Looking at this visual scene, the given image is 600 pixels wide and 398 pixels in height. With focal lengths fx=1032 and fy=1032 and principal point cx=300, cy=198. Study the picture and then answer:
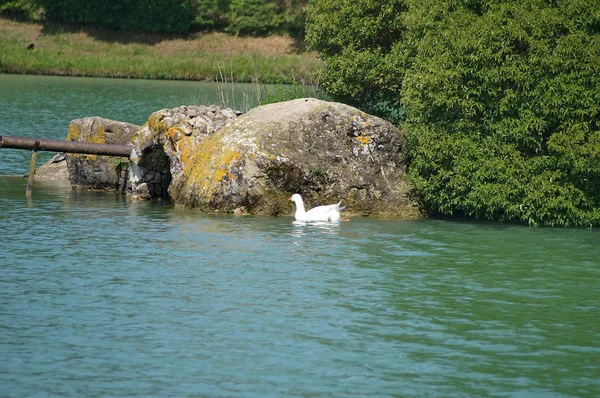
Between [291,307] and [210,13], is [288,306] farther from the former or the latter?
[210,13]

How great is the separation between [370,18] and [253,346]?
525 inches

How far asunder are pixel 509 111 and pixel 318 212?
12.8ft

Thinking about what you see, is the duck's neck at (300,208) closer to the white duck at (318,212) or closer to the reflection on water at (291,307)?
the white duck at (318,212)

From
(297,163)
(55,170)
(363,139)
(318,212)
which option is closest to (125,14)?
(55,170)

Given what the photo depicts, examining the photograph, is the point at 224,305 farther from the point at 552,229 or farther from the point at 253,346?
the point at 552,229

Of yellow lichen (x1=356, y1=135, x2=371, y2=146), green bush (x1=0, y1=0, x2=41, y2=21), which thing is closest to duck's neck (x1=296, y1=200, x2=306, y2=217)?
yellow lichen (x1=356, y1=135, x2=371, y2=146)

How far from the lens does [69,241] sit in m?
16.0

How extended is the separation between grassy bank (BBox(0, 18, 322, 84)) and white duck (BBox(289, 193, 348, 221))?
127 feet

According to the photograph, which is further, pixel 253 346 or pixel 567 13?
pixel 567 13

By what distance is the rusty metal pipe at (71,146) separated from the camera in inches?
832

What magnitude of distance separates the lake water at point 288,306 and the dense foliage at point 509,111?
24.7 inches

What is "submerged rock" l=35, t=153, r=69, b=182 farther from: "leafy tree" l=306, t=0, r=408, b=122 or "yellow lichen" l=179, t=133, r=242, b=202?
"leafy tree" l=306, t=0, r=408, b=122

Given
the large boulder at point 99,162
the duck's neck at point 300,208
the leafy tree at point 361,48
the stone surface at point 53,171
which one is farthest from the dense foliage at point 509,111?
the stone surface at point 53,171

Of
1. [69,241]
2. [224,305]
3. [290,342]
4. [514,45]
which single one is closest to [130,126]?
[69,241]
